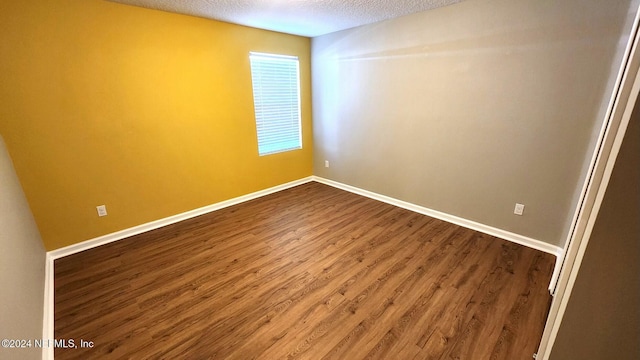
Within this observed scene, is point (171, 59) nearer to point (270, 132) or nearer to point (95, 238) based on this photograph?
point (270, 132)

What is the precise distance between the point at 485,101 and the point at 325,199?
2.27 m

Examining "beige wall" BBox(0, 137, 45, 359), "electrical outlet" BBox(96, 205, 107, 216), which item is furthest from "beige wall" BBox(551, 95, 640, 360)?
"electrical outlet" BBox(96, 205, 107, 216)

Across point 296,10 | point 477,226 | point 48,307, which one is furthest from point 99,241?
point 477,226

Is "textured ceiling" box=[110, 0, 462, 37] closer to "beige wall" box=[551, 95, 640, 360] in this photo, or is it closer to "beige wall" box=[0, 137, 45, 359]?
"beige wall" box=[0, 137, 45, 359]

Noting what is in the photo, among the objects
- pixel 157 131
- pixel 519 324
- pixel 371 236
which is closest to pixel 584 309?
pixel 519 324

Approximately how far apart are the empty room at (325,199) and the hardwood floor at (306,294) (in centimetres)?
1

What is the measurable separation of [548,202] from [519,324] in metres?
1.30

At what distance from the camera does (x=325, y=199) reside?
147 inches

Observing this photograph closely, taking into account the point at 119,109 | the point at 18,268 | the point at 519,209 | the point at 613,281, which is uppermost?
the point at 119,109

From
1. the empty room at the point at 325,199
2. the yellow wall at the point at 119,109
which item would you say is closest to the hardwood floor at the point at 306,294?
the empty room at the point at 325,199

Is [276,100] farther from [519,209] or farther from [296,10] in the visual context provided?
[519,209]

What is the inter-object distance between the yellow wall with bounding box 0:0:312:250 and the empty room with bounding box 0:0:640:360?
0.05 ft

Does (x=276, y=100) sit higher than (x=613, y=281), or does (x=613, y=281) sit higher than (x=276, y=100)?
(x=276, y=100)

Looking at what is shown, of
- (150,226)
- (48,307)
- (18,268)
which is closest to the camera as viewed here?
(18,268)
